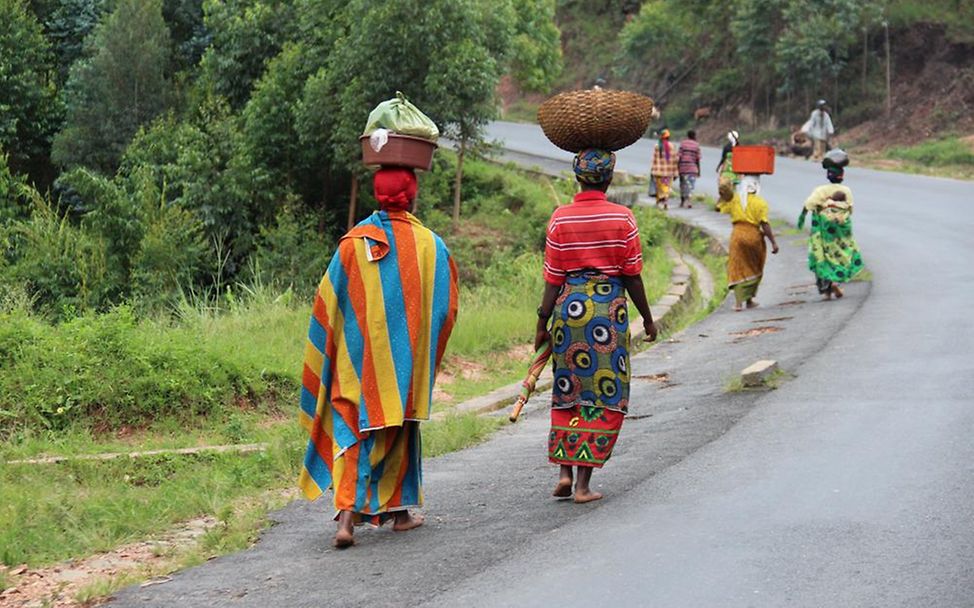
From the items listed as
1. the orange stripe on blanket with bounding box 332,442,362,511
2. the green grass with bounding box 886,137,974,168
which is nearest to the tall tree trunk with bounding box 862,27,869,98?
the green grass with bounding box 886,137,974,168

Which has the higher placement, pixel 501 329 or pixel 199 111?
pixel 199 111

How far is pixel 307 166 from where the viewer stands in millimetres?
26578

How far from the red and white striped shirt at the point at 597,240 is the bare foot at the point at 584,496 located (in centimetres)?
122

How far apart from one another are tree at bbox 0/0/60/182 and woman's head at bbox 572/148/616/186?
75.2 ft

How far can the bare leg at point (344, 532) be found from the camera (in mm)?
6871

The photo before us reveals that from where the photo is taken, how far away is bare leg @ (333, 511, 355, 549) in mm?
6871

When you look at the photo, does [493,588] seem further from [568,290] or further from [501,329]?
[501,329]

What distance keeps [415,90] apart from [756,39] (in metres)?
18.1

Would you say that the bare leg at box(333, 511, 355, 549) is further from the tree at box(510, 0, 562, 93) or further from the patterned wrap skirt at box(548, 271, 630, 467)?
the tree at box(510, 0, 562, 93)

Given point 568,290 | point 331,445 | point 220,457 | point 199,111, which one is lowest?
point 220,457

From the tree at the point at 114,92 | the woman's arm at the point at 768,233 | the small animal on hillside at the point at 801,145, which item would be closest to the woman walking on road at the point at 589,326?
the woman's arm at the point at 768,233

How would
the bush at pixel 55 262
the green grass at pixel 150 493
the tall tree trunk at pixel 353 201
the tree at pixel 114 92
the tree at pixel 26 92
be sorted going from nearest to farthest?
the green grass at pixel 150 493
the bush at pixel 55 262
the tall tree trunk at pixel 353 201
the tree at pixel 114 92
the tree at pixel 26 92

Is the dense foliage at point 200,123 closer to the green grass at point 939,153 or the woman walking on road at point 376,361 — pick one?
the green grass at point 939,153

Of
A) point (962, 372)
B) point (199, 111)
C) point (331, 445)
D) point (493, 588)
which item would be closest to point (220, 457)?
point (331, 445)
